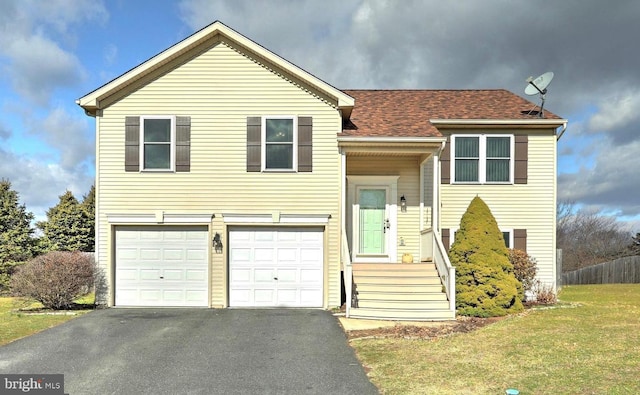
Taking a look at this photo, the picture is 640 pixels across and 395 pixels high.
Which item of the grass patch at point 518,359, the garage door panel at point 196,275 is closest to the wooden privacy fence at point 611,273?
the grass patch at point 518,359

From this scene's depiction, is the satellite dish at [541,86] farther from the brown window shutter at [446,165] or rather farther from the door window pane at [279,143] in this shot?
the door window pane at [279,143]

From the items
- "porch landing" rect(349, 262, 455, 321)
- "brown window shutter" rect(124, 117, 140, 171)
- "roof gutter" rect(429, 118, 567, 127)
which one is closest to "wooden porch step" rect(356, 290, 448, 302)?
"porch landing" rect(349, 262, 455, 321)

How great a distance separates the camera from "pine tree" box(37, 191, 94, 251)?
90.0 ft

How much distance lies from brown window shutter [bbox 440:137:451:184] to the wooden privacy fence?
644 inches

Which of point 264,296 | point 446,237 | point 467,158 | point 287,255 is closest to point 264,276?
point 264,296

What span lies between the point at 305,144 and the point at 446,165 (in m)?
4.76

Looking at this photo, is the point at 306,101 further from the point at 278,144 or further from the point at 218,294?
the point at 218,294

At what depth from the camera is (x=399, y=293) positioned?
11.9 metres

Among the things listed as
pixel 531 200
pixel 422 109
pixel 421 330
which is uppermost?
pixel 422 109

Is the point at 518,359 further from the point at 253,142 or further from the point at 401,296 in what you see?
the point at 253,142

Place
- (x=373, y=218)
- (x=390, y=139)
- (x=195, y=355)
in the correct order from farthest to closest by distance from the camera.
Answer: (x=373, y=218)
(x=390, y=139)
(x=195, y=355)

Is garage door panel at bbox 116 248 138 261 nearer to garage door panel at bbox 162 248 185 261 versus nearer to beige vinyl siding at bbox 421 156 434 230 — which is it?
garage door panel at bbox 162 248 185 261

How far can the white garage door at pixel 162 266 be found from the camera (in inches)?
508

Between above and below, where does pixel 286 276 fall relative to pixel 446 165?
below
